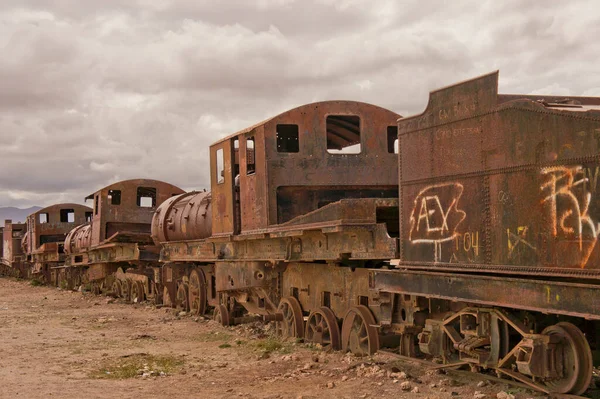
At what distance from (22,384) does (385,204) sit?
4.95 meters

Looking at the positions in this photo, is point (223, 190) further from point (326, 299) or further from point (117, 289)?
point (117, 289)

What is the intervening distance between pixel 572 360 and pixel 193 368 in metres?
5.25

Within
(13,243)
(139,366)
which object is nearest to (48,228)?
(13,243)

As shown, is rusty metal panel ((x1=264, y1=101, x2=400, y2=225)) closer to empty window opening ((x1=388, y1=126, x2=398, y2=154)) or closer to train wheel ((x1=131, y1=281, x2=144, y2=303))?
empty window opening ((x1=388, y1=126, x2=398, y2=154))

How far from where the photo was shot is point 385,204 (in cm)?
914

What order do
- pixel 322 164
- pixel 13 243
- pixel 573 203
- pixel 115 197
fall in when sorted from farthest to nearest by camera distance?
pixel 13 243
pixel 115 197
pixel 322 164
pixel 573 203

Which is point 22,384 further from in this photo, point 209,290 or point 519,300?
point 209,290

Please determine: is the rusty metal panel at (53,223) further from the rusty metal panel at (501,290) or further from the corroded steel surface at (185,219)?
the rusty metal panel at (501,290)

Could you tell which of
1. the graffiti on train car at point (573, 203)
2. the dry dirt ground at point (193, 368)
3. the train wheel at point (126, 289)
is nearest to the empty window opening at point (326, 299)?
the dry dirt ground at point (193, 368)

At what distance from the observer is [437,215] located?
25.8ft

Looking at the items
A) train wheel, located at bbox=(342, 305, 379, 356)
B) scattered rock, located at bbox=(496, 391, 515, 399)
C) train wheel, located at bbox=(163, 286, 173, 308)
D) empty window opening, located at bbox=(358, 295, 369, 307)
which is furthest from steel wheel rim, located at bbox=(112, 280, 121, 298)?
scattered rock, located at bbox=(496, 391, 515, 399)

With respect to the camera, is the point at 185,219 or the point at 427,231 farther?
the point at 185,219

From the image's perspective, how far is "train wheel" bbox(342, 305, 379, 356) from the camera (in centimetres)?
950

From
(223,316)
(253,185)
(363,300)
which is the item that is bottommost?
(223,316)
